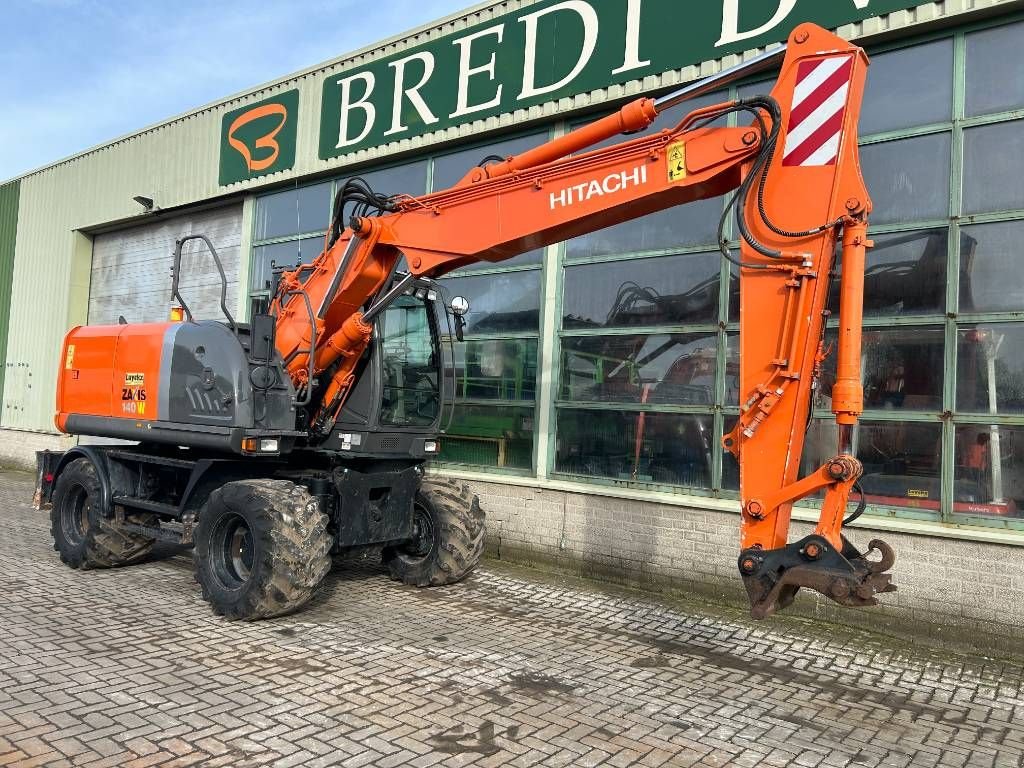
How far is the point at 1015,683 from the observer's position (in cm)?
523

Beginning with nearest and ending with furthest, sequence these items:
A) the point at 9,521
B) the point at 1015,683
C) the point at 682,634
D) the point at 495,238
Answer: the point at 1015,683 → the point at 495,238 → the point at 682,634 → the point at 9,521

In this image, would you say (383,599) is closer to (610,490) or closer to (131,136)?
(610,490)

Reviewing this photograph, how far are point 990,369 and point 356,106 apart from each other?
8.16 m

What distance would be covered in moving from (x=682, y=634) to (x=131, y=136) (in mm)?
13259

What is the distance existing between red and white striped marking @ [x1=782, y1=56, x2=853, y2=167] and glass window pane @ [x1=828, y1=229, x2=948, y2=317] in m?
2.25

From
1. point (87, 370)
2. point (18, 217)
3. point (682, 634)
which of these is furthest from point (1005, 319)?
point (18, 217)

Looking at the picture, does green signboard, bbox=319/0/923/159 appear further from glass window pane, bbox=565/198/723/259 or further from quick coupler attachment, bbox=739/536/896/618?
quick coupler attachment, bbox=739/536/896/618


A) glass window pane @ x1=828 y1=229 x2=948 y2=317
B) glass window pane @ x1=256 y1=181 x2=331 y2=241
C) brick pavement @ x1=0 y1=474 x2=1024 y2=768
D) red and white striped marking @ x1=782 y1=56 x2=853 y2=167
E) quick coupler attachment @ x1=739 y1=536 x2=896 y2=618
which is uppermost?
glass window pane @ x1=256 y1=181 x2=331 y2=241

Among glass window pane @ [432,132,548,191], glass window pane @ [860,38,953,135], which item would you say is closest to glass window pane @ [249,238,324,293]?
glass window pane @ [432,132,548,191]

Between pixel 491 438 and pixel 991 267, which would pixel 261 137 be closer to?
pixel 491 438

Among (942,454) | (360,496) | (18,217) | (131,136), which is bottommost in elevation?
(360,496)

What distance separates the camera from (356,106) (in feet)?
34.5

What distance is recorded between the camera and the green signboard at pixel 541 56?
23.9 ft

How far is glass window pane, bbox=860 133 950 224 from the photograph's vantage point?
6520 millimetres
